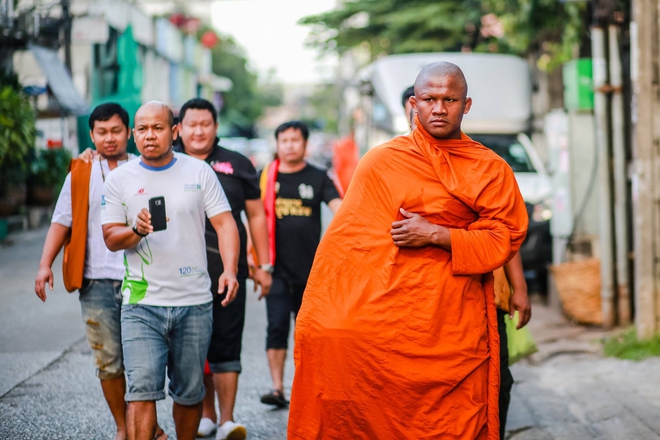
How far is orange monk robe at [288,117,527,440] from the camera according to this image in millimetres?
3348

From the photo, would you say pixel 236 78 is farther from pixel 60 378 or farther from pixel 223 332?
pixel 223 332

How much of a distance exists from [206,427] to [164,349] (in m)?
1.15

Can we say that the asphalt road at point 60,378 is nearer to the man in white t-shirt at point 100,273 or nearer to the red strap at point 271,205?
the man in white t-shirt at point 100,273

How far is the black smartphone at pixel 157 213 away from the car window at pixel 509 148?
332 inches

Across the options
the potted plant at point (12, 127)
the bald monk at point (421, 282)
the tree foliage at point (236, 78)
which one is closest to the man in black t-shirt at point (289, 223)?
the bald monk at point (421, 282)

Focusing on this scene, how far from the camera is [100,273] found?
4578mm

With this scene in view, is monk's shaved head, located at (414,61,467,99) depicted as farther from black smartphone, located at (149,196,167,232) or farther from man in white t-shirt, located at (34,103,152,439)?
man in white t-shirt, located at (34,103,152,439)

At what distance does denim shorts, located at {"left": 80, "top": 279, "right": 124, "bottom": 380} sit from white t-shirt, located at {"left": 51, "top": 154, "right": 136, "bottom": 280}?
5 cm

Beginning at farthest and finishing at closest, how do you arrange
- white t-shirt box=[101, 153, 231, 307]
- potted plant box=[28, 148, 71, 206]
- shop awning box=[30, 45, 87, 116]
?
shop awning box=[30, 45, 87, 116] < potted plant box=[28, 148, 71, 206] < white t-shirt box=[101, 153, 231, 307]

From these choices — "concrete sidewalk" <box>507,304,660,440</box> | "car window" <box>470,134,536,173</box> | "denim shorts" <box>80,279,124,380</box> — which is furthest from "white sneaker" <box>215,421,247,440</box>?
"car window" <box>470,134,536,173</box>

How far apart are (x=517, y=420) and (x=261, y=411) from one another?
1.63 meters

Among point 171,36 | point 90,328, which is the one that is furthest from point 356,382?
point 171,36

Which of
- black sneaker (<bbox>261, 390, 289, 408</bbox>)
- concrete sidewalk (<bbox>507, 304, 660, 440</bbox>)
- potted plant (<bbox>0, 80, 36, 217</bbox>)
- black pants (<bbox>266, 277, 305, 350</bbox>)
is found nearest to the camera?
concrete sidewalk (<bbox>507, 304, 660, 440</bbox>)

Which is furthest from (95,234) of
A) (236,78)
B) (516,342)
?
(236,78)
